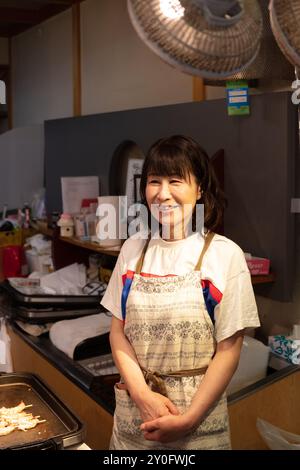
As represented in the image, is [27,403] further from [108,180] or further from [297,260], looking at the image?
[108,180]

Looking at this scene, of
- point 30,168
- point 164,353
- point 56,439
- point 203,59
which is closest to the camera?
point 203,59

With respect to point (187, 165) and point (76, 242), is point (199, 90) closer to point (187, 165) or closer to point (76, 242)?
point (76, 242)

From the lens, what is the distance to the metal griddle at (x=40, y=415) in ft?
4.34

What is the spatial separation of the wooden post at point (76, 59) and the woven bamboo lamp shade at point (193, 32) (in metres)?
2.93

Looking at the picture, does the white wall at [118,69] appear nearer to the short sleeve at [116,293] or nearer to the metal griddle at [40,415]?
the short sleeve at [116,293]

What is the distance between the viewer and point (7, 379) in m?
1.71

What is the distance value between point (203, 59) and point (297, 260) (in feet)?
3.87

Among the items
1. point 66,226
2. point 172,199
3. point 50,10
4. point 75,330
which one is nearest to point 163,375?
point 172,199

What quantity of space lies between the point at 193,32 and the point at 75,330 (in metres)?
1.65

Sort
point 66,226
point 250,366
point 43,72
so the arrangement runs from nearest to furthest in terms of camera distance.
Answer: point 250,366 < point 66,226 < point 43,72

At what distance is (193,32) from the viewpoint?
104cm

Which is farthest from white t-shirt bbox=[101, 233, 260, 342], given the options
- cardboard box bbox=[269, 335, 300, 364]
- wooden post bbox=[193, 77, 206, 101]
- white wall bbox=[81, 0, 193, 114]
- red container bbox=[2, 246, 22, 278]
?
red container bbox=[2, 246, 22, 278]

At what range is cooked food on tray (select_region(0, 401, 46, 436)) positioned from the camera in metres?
1.44
